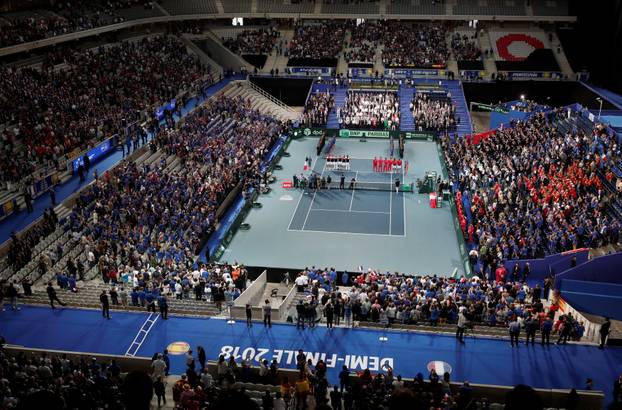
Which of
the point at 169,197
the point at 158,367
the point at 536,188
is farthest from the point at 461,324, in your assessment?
the point at 169,197

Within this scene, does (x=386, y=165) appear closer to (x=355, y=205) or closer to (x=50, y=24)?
(x=355, y=205)

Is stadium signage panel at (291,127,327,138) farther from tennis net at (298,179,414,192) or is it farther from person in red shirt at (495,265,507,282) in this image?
person in red shirt at (495,265,507,282)

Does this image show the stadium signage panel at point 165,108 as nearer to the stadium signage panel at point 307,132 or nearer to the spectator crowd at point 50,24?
the spectator crowd at point 50,24

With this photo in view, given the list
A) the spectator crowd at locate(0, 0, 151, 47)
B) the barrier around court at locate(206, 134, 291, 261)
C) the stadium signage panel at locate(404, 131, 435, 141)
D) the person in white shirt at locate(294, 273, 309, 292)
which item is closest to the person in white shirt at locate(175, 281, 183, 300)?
the person in white shirt at locate(294, 273, 309, 292)

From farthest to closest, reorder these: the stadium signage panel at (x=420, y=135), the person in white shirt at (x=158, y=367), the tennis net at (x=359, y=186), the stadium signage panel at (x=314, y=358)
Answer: the stadium signage panel at (x=420, y=135), the tennis net at (x=359, y=186), the stadium signage panel at (x=314, y=358), the person in white shirt at (x=158, y=367)

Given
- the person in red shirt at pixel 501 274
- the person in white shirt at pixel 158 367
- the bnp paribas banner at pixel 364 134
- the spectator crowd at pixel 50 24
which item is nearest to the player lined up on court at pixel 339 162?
the bnp paribas banner at pixel 364 134

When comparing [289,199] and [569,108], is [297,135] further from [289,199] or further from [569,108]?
[569,108]
